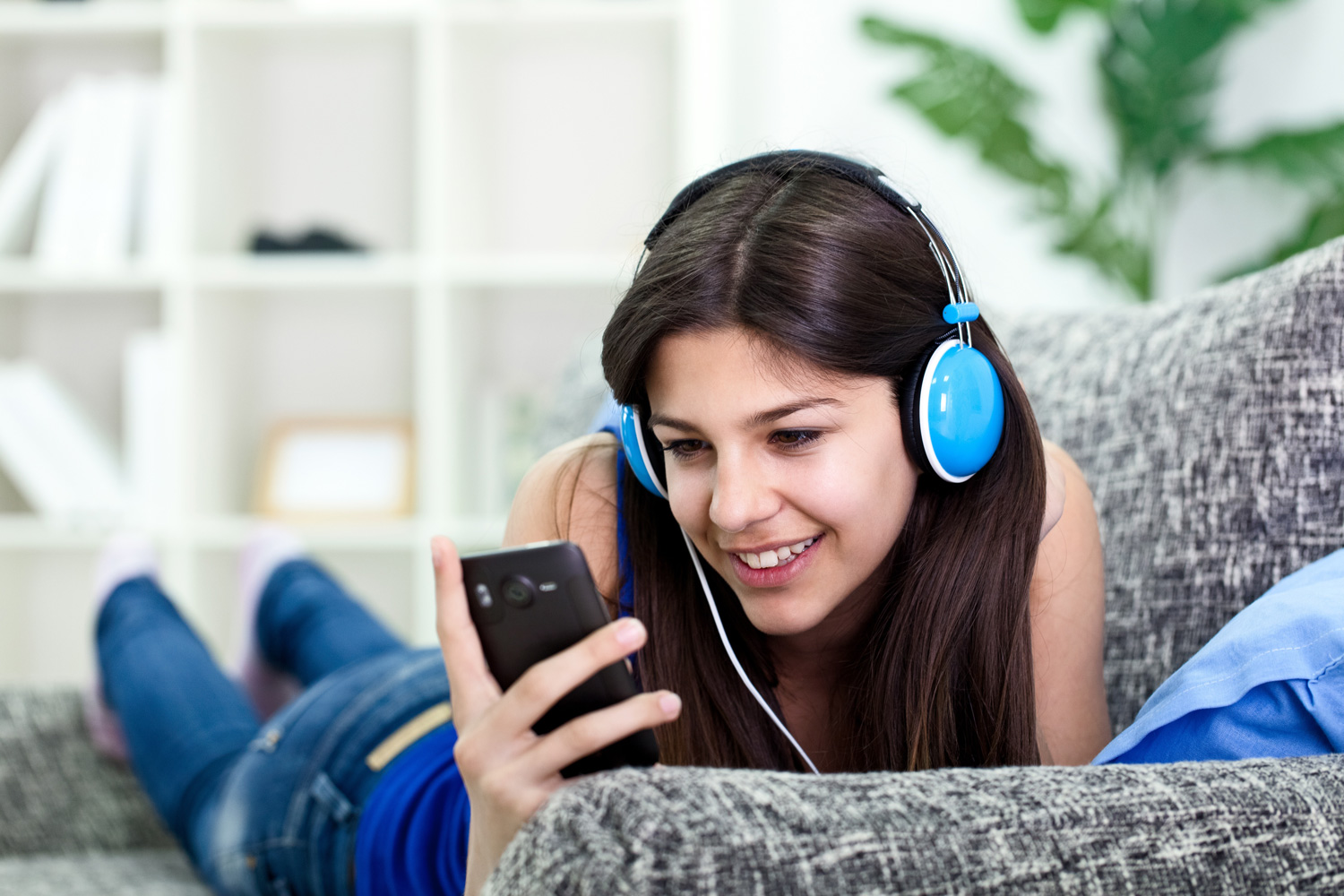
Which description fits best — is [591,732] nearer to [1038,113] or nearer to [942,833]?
[942,833]

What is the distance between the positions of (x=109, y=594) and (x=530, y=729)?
4.52 feet

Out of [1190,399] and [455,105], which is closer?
[1190,399]

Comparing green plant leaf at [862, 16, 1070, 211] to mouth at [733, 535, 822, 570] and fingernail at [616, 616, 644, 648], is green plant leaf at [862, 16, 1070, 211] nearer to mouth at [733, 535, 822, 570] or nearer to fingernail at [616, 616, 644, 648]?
mouth at [733, 535, 822, 570]

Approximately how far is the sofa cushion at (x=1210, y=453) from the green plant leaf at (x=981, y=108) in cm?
116

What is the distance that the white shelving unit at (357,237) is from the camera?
225 cm

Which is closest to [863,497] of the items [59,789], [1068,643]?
[1068,643]

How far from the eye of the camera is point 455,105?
2.30 meters

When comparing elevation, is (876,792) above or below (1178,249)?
below

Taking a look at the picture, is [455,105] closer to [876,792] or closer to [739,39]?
[739,39]

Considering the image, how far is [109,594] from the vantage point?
5.59ft

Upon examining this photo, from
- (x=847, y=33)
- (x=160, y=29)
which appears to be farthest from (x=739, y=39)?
(x=160, y=29)

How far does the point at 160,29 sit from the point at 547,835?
7.56ft

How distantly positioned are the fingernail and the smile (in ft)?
0.94

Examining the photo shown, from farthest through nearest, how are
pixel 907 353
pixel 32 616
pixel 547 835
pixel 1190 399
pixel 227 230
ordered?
pixel 32 616 → pixel 227 230 → pixel 1190 399 → pixel 907 353 → pixel 547 835
